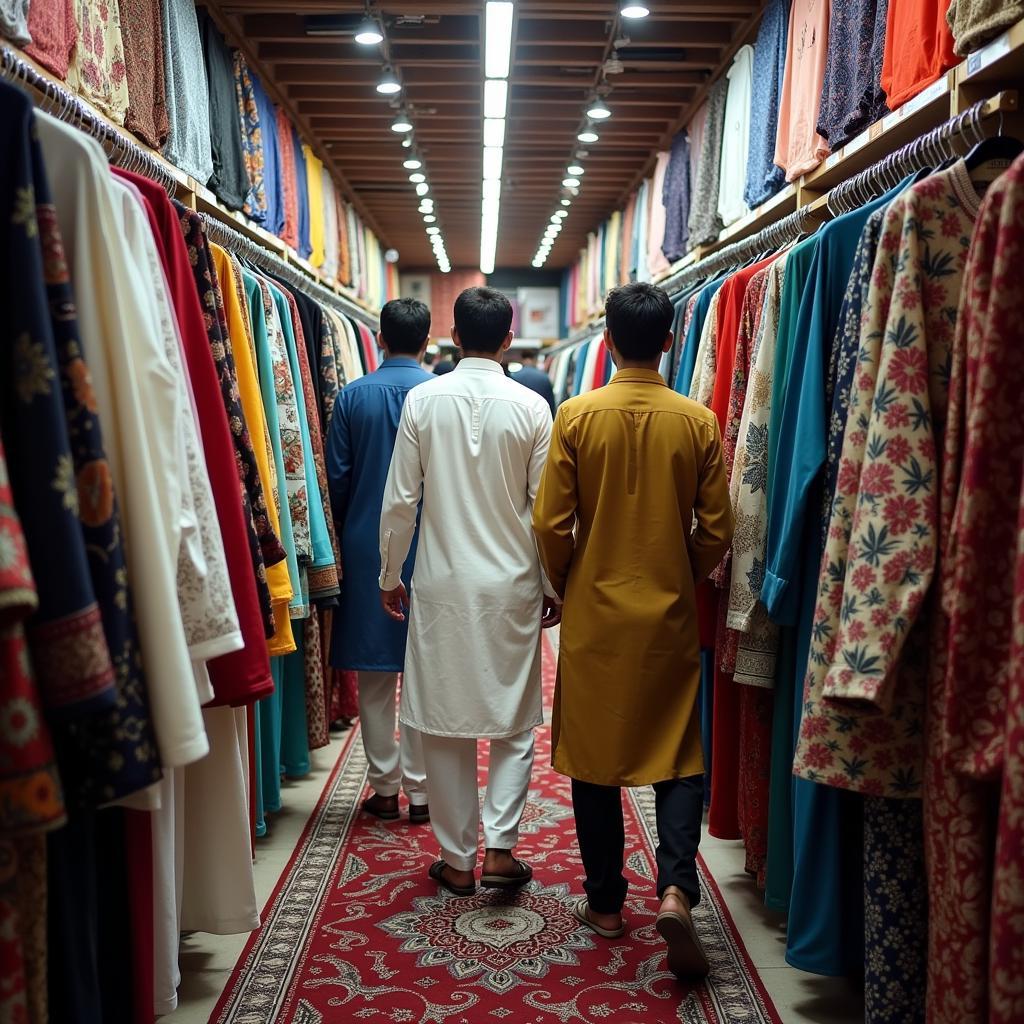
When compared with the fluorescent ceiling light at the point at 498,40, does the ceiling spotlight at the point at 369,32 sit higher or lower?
higher

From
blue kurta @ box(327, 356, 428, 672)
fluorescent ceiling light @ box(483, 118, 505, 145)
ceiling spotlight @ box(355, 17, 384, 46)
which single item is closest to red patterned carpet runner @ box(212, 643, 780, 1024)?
blue kurta @ box(327, 356, 428, 672)

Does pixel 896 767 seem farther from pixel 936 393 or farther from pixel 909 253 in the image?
pixel 909 253

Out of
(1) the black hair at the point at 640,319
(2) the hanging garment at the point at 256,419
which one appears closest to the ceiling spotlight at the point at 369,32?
(2) the hanging garment at the point at 256,419

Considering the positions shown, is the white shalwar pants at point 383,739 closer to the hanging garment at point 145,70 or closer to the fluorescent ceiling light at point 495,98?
the hanging garment at point 145,70

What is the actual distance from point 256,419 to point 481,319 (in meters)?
0.76

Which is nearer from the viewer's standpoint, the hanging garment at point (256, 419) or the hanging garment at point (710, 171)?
the hanging garment at point (256, 419)

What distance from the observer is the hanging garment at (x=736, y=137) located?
15.1ft

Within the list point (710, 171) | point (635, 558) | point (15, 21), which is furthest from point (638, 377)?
point (710, 171)

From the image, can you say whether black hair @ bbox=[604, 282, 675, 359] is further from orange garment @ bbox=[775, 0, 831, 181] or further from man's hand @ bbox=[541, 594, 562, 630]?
orange garment @ bbox=[775, 0, 831, 181]

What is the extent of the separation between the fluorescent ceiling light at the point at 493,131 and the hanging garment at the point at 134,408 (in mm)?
4642

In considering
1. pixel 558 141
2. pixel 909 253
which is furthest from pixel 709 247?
pixel 909 253

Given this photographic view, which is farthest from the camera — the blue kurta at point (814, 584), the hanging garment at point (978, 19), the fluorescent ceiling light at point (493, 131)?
the fluorescent ceiling light at point (493, 131)

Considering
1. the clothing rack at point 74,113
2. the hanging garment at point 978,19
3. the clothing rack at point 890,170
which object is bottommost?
the clothing rack at point 890,170

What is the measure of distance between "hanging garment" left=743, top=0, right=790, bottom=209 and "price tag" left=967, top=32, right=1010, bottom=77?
183cm
